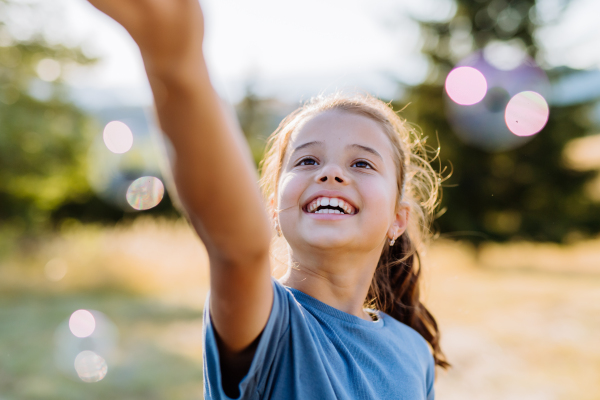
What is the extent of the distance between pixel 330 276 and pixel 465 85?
422 inches

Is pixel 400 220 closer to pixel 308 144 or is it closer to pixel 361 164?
pixel 361 164

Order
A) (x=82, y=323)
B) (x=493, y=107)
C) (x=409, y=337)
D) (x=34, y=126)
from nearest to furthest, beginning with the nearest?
(x=409, y=337)
(x=82, y=323)
(x=34, y=126)
(x=493, y=107)

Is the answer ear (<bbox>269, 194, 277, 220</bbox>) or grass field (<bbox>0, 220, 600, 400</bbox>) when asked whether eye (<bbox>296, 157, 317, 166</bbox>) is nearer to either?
ear (<bbox>269, 194, 277, 220</bbox>)

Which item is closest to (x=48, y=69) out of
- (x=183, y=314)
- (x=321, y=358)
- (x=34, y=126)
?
(x=34, y=126)

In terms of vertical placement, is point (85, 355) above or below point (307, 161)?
below

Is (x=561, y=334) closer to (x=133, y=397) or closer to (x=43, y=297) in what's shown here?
(x=133, y=397)

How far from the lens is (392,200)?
59.8 inches

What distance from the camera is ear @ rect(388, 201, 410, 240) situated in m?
1.68

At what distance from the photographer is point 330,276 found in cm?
134

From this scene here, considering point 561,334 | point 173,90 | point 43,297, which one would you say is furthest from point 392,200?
point 43,297

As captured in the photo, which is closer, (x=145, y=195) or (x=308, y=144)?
(x=308, y=144)

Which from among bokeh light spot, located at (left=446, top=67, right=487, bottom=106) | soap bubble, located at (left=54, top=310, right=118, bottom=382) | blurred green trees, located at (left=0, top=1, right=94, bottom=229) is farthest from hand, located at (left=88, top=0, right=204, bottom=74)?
bokeh light spot, located at (left=446, top=67, right=487, bottom=106)

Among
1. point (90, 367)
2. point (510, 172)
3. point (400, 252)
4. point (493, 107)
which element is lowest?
point (90, 367)

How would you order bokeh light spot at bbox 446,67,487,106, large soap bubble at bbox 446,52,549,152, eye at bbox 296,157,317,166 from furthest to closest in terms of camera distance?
1. bokeh light spot at bbox 446,67,487,106
2. large soap bubble at bbox 446,52,549,152
3. eye at bbox 296,157,317,166
